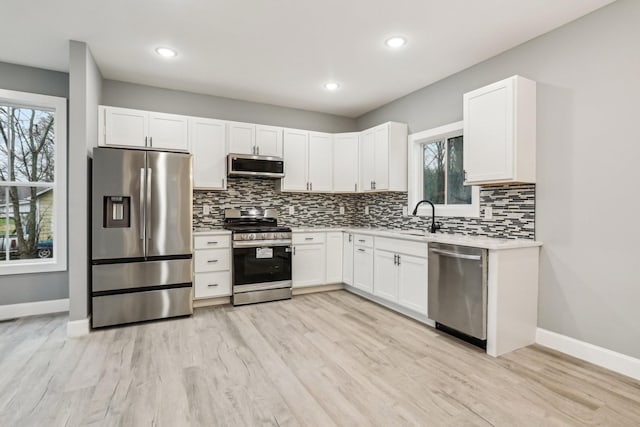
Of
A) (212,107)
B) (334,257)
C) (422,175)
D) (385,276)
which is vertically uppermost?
(212,107)

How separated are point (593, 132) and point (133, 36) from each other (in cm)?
389

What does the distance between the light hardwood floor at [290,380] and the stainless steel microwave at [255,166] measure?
188cm

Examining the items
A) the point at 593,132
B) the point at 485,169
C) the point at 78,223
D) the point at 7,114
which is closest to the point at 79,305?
the point at 78,223

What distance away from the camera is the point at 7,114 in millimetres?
3541

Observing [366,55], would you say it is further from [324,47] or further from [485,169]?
[485,169]

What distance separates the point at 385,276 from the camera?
373cm

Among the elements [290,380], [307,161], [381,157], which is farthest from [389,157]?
[290,380]

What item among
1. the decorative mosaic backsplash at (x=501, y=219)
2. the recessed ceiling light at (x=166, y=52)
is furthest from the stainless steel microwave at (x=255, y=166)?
the decorative mosaic backsplash at (x=501, y=219)

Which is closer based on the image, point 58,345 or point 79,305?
point 58,345

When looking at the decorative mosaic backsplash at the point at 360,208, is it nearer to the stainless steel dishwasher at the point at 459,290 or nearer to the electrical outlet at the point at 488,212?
the electrical outlet at the point at 488,212

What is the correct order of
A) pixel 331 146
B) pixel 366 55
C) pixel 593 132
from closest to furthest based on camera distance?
pixel 593 132, pixel 366 55, pixel 331 146

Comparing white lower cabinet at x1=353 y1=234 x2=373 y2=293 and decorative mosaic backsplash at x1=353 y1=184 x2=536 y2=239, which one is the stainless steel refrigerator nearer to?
white lower cabinet at x1=353 y1=234 x2=373 y2=293

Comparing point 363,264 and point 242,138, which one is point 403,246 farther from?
point 242,138

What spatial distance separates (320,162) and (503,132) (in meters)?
2.54
